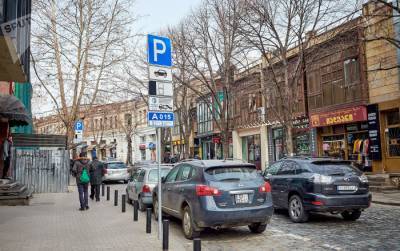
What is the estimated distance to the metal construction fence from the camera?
19.4 m

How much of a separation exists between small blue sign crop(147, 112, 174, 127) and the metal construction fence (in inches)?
539

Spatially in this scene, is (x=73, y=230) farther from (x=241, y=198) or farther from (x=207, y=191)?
(x=241, y=198)

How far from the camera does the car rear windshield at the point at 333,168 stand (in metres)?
9.99

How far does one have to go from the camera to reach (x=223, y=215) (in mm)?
8117

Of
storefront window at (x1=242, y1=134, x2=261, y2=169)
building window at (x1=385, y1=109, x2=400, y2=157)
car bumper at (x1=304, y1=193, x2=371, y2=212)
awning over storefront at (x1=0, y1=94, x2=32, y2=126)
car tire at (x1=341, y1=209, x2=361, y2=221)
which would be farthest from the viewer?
storefront window at (x1=242, y1=134, x2=261, y2=169)

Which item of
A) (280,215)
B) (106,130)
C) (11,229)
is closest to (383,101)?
(280,215)

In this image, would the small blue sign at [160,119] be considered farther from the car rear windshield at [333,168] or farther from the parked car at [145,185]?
the parked car at [145,185]

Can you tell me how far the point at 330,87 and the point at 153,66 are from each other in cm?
1687

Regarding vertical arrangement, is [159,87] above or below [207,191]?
above

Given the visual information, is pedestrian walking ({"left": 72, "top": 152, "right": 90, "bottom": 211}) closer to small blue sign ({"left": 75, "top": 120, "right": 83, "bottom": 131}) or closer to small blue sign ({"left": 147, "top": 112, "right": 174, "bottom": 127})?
small blue sign ({"left": 147, "top": 112, "right": 174, "bottom": 127})

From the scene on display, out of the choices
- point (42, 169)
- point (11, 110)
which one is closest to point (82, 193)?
point (11, 110)

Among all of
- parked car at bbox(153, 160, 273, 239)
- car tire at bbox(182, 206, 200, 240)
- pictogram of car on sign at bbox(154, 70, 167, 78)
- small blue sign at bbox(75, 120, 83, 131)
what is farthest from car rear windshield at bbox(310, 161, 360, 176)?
small blue sign at bbox(75, 120, 83, 131)

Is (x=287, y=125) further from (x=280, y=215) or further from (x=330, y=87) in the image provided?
(x=280, y=215)

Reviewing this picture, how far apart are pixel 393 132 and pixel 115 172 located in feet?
55.8
